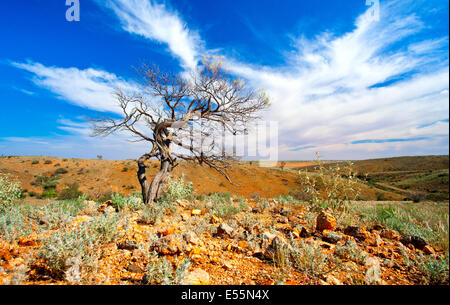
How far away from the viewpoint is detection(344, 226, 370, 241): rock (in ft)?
9.65

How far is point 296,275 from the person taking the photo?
191 centimetres

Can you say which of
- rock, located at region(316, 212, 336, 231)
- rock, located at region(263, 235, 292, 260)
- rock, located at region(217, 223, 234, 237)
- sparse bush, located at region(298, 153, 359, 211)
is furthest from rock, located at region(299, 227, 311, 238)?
rock, located at region(217, 223, 234, 237)

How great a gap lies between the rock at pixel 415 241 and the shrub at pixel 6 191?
6797 millimetres

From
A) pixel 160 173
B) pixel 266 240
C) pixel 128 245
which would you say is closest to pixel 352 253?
pixel 266 240

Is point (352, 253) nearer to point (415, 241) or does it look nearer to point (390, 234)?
point (415, 241)

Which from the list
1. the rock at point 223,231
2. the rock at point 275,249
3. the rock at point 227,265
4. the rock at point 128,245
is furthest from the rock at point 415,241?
the rock at point 128,245

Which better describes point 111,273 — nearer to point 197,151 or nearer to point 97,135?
point 197,151

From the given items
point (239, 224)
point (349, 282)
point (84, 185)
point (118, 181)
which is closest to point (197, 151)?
point (239, 224)

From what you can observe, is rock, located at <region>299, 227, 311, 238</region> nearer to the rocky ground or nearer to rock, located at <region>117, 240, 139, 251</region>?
the rocky ground

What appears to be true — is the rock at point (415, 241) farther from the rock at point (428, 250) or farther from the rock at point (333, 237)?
the rock at point (333, 237)

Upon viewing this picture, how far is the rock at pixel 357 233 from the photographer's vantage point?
2941 millimetres

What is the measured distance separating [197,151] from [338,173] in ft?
13.2

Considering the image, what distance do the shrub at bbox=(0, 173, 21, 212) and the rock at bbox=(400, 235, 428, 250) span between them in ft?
22.3

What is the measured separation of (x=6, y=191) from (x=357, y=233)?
6.28 meters
